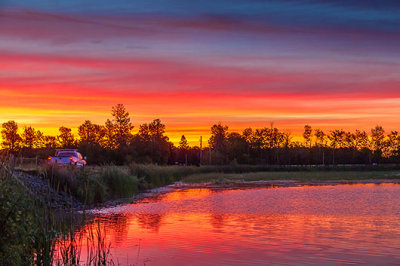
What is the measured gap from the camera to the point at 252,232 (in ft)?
64.1

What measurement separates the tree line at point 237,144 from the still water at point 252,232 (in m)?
69.9

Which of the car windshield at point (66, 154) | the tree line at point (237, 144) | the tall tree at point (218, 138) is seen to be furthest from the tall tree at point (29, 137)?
the car windshield at point (66, 154)

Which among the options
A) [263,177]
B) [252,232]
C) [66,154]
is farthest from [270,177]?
[252,232]

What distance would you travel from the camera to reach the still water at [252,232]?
49.4ft

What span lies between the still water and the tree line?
69.9 meters

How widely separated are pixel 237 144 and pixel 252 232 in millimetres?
93341

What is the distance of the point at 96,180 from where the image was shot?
31.7 m

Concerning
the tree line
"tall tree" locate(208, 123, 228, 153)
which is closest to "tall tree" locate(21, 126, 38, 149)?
the tree line

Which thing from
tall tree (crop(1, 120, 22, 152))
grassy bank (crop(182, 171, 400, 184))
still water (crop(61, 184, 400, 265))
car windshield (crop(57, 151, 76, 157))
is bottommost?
still water (crop(61, 184, 400, 265))

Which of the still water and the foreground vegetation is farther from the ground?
the foreground vegetation

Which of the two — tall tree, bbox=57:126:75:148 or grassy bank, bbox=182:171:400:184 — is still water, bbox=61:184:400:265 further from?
tall tree, bbox=57:126:75:148

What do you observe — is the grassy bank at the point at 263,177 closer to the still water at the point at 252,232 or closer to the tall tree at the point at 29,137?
the still water at the point at 252,232

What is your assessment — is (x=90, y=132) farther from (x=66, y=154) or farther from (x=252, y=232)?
(x=252, y=232)

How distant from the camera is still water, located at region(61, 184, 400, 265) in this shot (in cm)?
1505
